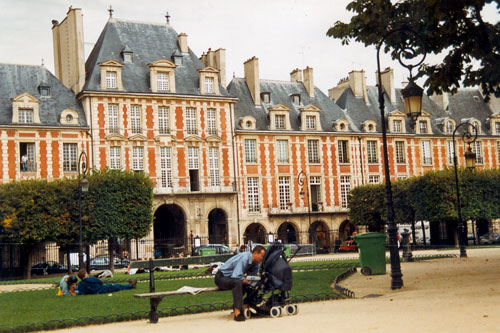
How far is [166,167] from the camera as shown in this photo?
4031 cm

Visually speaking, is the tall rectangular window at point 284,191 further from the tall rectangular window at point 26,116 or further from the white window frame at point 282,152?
the tall rectangular window at point 26,116

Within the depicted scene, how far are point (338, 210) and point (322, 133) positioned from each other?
5024 millimetres

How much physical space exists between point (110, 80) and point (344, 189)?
16.6 m

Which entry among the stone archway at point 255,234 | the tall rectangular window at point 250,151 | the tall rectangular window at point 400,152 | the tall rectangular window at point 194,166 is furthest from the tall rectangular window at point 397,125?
the tall rectangular window at point 194,166

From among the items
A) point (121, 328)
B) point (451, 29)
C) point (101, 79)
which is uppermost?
point (101, 79)

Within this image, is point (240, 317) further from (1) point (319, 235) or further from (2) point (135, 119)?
(1) point (319, 235)

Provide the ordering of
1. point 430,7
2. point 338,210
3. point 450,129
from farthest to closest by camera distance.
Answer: point 450,129 < point 338,210 < point 430,7

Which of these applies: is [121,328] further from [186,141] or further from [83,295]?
[186,141]

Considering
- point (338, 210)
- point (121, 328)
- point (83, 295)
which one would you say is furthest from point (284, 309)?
point (338, 210)

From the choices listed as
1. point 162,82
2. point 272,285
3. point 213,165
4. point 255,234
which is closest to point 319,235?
point 255,234

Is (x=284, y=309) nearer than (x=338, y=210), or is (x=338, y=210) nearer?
(x=284, y=309)

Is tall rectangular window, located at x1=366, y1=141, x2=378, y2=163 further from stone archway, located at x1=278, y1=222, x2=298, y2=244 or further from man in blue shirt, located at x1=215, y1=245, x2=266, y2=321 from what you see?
man in blue shirt, located at x1=215, y1=245, x2=266, y2=321

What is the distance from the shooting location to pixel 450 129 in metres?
50.3

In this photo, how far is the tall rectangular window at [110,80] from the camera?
39.3 m
